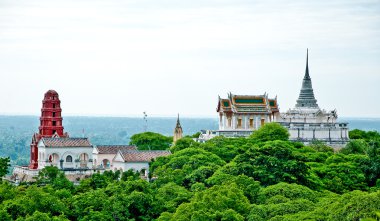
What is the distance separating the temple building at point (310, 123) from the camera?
391 feet

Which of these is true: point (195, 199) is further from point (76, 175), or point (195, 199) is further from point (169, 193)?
point (76, 175)

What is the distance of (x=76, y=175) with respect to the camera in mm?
100125

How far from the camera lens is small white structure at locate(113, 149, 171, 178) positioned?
10175 centimetres

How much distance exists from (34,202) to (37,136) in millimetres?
36934

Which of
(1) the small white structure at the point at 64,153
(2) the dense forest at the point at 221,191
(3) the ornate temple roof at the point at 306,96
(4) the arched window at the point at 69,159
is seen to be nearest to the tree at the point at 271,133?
(2) the dense forest at the point at 221,191

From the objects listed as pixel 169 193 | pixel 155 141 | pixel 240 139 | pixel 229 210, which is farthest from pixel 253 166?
pixel 155 141

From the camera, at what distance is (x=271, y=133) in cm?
10706

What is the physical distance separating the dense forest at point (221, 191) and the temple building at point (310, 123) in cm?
2153

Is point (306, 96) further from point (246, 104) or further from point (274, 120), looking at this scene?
point (246, 104)

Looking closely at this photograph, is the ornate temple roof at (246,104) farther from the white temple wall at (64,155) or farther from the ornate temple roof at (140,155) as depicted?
the white temple wall at (64,155)

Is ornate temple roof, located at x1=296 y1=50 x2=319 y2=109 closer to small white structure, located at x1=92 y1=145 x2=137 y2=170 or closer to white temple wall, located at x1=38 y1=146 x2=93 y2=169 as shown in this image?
small white structure, located at x1=92 y1=145 x2=137 y2=170

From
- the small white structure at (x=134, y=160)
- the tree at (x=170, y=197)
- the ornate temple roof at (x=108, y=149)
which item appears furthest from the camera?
the ornate temple roof at (x=108, y=149)

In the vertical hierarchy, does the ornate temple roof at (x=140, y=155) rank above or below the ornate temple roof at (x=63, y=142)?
below

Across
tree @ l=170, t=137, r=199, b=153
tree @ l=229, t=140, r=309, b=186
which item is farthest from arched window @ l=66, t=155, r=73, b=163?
tree @ l=229, t=140, r=309, b=186
